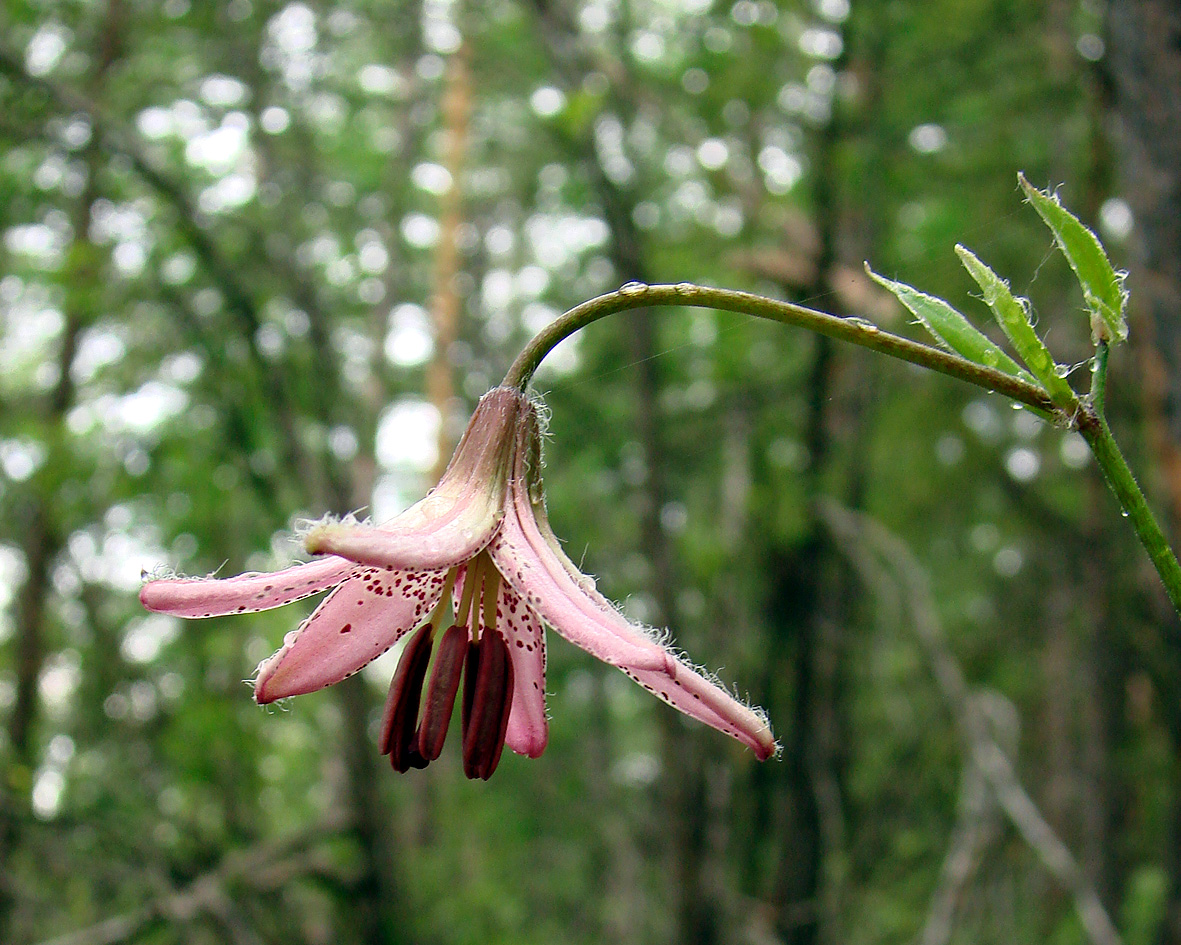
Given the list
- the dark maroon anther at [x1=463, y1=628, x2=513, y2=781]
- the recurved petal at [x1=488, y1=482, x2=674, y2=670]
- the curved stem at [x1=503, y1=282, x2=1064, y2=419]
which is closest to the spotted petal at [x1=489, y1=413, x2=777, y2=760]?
the recurved petal at [x1=488, y1=482, x2=674, y2=670]

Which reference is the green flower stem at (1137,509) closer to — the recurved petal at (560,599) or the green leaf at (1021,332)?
the green leaf at (1021,332)

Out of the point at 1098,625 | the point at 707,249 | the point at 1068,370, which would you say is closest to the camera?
the point at 1068,370

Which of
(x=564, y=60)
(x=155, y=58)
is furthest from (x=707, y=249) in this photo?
(x=155, y=58)

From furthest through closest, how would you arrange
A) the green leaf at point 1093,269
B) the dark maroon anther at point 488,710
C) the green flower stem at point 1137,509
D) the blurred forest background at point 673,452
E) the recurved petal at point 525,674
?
1. the blurred forest background at point 673,452
2. the recurved petal at point 525,674
3. the dark maroon anther at point 488,710
4. the green leaf at point 1093,269
5. the green flower stem at point 1137,509

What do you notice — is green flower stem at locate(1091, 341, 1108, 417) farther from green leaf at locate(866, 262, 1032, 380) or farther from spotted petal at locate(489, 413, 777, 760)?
spotted petal at locate(489, 413, 777, 760)

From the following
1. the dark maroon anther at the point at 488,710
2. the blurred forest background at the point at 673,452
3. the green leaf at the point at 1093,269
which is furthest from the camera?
the blurred forest background at the point at 673,452

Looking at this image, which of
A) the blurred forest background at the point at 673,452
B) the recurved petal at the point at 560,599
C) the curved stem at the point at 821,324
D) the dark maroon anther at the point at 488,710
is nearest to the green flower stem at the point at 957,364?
the curved stem at the point at 821,324

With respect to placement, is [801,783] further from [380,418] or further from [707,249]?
[380,418]
